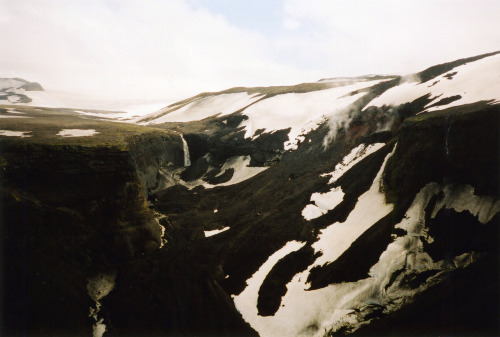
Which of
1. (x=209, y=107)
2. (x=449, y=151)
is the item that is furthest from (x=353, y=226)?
(x=209, y=107)

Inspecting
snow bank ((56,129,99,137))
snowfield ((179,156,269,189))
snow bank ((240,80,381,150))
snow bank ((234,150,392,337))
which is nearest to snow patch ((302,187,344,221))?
snow bank ((234,150,392,337))

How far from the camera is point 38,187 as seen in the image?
71.1 feet

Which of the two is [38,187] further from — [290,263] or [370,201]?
[370,201]

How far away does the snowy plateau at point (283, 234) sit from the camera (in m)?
16.4

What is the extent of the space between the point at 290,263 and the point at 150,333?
10437mm

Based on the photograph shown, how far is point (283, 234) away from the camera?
959 inches

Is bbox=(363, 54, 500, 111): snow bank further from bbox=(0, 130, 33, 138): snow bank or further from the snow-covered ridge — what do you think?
bbox=(0, 130, 33, 138): snow bank

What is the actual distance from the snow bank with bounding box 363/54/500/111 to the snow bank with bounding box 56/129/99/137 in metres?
31.1

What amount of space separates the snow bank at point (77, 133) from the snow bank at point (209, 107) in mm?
23849

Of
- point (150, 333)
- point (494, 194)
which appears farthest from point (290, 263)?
point (494, 194)

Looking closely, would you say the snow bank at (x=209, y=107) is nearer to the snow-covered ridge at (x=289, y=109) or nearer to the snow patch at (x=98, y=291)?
the snow-covered ridge at (x=289, y=109)

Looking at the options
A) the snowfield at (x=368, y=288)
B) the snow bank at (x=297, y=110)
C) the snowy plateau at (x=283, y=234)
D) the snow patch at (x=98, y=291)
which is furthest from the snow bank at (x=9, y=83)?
the snowfield at (x=368, y=288)

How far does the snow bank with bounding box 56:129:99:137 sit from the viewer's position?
2807 centimetres

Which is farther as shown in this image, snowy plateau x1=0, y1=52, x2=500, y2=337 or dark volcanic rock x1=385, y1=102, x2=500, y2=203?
dark volcanic rock x1=385, y1=102, x2=500, y2=203
